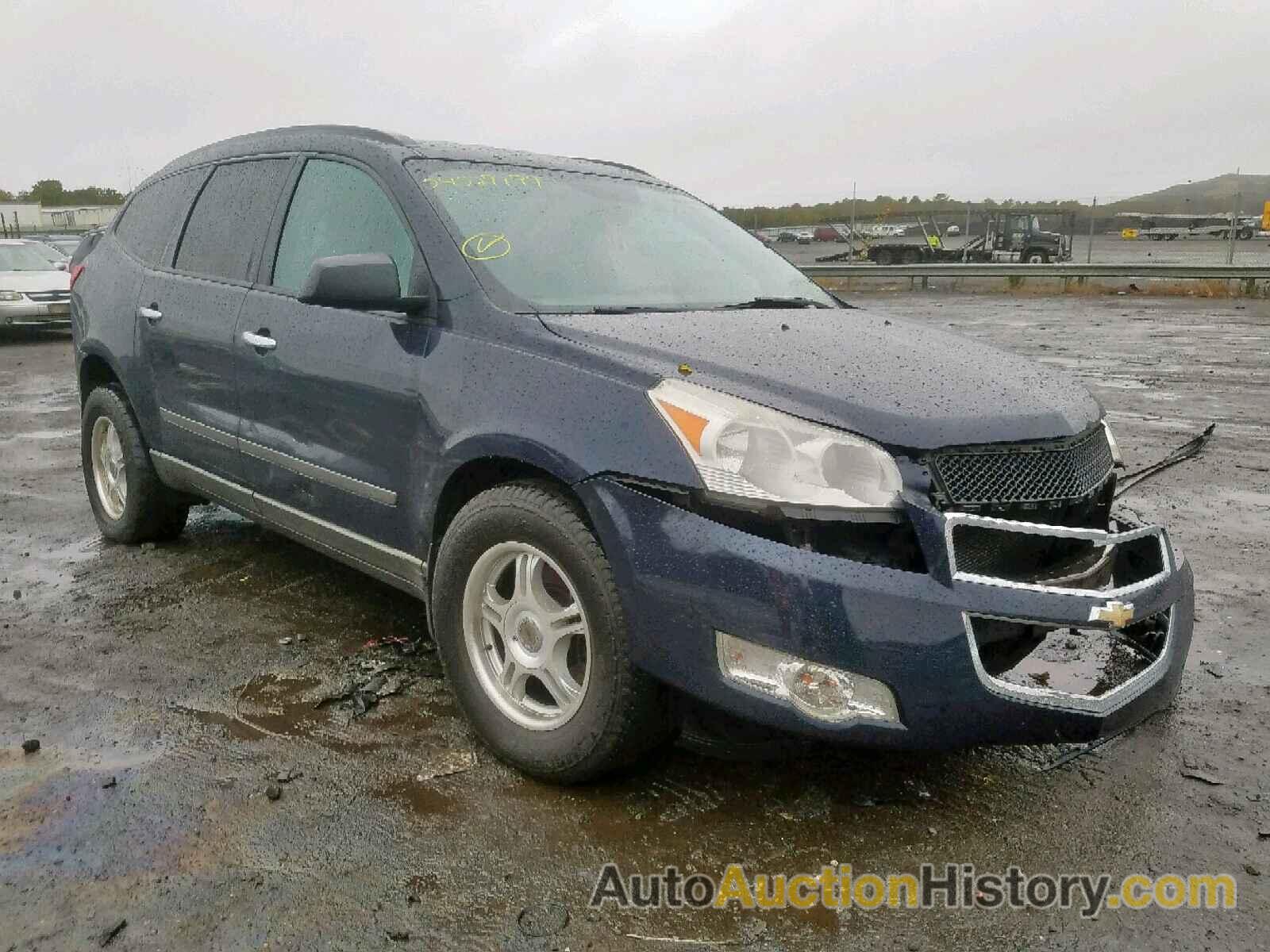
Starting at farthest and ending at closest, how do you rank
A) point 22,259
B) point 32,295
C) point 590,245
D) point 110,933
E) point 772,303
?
1. point 22,259
2. point 32,295
3. point 772,303
4. point 590,245
5. point 110,933

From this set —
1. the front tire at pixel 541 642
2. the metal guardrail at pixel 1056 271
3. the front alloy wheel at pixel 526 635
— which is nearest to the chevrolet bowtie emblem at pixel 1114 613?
the front tire at pixel 541 642

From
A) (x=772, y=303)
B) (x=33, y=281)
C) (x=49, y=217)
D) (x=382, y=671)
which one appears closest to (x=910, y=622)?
(x=772, y=303)

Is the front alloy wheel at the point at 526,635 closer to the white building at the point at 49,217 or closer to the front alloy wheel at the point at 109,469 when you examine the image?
the front alloy wheel at the point at 109,469

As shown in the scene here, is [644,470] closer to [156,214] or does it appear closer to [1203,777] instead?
[1203,777]

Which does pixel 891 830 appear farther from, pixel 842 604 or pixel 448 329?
pixel 448 329

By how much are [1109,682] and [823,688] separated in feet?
2.34

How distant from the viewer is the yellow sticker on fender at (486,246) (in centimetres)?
320

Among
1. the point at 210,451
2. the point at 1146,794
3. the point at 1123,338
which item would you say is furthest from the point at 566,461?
the point at 1123,338

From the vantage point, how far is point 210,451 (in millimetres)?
4164

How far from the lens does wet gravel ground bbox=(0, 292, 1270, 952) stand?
7.45ft

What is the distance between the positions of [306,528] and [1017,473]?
7.87 feet

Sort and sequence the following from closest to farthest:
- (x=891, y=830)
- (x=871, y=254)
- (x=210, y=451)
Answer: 1. (x=891, y=830)
2. (x=210, y=451)
3. (x=871, y=254)

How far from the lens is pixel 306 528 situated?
3.71 meters

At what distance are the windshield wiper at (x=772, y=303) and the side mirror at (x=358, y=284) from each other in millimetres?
1018
